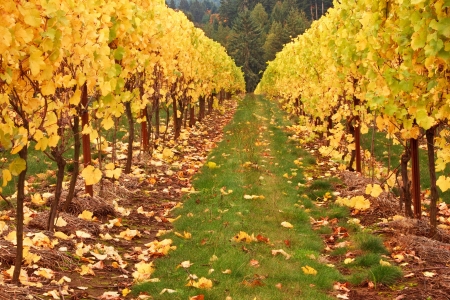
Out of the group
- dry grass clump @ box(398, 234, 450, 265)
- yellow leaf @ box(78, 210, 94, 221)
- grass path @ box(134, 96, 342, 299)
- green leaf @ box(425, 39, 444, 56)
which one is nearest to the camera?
green leaf @ box(425, 39, 444, 56)

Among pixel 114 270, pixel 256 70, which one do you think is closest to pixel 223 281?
pixel 114 270

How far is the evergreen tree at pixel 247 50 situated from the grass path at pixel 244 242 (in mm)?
70194

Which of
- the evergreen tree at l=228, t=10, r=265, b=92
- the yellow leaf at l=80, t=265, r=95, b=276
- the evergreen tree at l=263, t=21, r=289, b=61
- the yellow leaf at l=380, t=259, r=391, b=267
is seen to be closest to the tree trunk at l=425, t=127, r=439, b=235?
the yellow leaf at l=380, t=259, r=391, b=267

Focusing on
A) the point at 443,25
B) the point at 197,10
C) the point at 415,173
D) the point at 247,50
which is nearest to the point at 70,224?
the point at 415,173

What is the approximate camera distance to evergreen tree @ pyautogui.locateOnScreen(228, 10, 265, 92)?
271ft

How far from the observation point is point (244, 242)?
7340mm

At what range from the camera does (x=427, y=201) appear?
10422 mm

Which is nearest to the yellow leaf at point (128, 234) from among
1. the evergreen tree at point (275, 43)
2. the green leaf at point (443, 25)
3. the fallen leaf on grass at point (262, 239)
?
the fallen leaf on grass at point (262, 239)

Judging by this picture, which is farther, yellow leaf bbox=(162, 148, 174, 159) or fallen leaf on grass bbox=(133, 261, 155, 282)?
yellow leaf bbox=(162, 148, 174, 159)

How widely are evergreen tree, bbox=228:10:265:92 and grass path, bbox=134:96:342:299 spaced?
2764 inches

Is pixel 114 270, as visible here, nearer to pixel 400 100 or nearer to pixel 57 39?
pixel 57 39

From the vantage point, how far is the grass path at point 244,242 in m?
5.66

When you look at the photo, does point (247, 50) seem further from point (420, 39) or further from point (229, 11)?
point (420, 39)

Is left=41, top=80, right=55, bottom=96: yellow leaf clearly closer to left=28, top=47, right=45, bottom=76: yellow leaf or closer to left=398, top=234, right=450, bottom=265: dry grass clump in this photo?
left=28, top=47, right=45, bottom=76: yellow leaf
